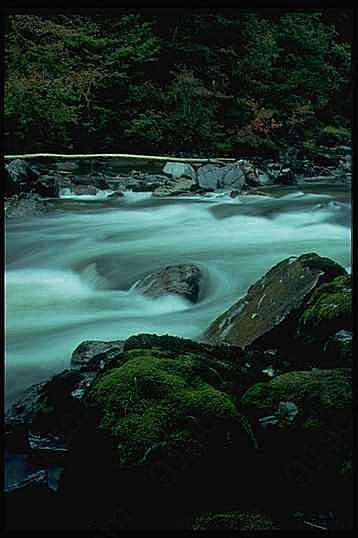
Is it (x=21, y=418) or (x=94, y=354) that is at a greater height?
(x=94, y=354)

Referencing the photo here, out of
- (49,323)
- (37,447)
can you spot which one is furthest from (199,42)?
(37,447)

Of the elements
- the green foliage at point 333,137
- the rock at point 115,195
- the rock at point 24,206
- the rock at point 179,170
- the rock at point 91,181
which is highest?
the green foliage at point 333,137

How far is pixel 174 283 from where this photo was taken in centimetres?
634

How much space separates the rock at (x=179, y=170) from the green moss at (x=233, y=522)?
40.2 feet

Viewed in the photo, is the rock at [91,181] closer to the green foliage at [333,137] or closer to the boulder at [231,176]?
the boulder at [231,176]

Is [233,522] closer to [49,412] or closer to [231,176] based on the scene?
[49,412]

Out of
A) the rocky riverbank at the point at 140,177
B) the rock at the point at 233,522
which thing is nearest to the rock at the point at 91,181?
the rocky riverbank at the point at 140,177

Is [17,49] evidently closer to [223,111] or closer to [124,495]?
[223,111]

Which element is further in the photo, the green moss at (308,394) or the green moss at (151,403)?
the green moss at (308,394)

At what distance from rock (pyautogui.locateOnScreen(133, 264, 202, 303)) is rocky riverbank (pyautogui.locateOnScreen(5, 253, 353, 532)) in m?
2.38

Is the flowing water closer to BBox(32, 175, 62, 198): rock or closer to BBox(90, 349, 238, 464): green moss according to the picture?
BBox(32, 175, 62, 198): rock

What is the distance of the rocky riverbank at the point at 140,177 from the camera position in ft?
41.2

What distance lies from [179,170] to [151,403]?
12363mm

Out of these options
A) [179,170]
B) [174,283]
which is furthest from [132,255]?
[179,170]
